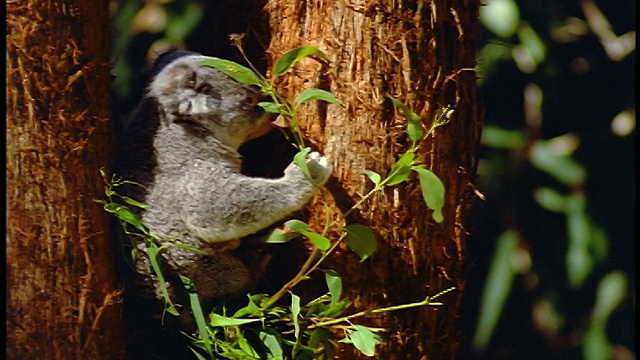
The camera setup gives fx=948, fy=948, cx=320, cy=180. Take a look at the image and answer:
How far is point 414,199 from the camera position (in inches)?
79.2

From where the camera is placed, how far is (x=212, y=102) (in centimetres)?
215

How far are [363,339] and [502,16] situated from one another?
1.54 meters

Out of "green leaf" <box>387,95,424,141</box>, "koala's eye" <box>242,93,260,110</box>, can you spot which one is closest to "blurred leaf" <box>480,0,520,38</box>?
"koala's eye" <box>242,93,260,110</box>

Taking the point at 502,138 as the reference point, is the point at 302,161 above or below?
→ above

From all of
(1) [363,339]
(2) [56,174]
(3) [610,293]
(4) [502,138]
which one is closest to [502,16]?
(4) [502,138]

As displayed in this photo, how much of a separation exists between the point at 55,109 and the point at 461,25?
0.87m

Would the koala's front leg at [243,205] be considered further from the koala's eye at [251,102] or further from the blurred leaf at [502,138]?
the blurred leaf at [502,138]

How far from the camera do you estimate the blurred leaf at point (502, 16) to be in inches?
119

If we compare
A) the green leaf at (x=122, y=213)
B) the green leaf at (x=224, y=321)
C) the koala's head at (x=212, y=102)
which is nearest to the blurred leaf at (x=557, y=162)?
the koala's head at (x=212, y=102)

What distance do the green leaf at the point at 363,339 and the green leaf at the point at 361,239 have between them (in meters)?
0.14

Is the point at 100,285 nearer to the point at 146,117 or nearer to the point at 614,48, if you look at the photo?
the point at 146,117

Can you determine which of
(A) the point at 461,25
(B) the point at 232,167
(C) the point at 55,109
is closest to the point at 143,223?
(B) the point at 232,167

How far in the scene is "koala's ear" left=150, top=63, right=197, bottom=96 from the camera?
7.04 ft

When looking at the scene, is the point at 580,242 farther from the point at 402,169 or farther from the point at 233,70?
the point at 233,70
